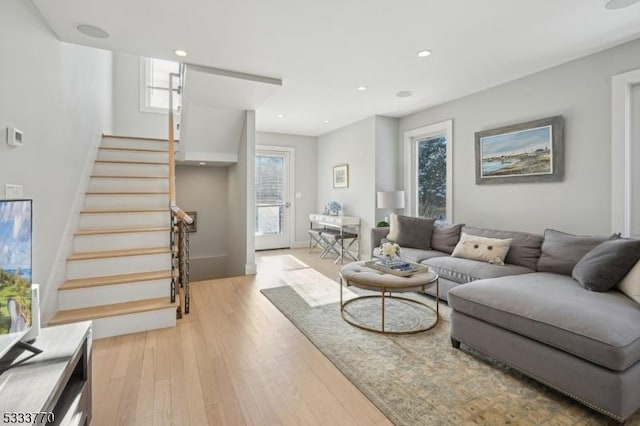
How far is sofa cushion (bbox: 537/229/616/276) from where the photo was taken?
2609 millimetres

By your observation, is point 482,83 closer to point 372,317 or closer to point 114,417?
point 372,317

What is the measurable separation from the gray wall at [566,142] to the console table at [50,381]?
13.4 ft

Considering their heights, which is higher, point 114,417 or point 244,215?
point 244,215

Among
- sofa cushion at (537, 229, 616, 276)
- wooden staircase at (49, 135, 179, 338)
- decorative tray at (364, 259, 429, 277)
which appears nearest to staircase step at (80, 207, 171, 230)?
wooden staircase at (49, 135, 179, 338)

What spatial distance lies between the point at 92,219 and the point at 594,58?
526 centimetres

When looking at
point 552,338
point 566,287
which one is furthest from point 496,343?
point 566,287

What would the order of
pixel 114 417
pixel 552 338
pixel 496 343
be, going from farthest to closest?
pixel 496 343
pixel 552 338
pixel 114 417

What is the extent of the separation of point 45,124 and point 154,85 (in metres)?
3.84

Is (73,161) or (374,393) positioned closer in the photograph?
(374,393)

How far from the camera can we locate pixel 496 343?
6.64 ft

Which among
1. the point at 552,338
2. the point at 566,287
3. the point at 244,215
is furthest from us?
the point at 244,215

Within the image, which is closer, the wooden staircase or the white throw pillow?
the white throw pillow

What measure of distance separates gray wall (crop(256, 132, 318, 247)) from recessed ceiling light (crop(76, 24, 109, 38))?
13.8ft

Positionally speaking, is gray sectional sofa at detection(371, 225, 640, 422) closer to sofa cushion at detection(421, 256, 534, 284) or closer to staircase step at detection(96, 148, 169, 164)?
sofa cushion at detection(421, 256, 534, 284)
